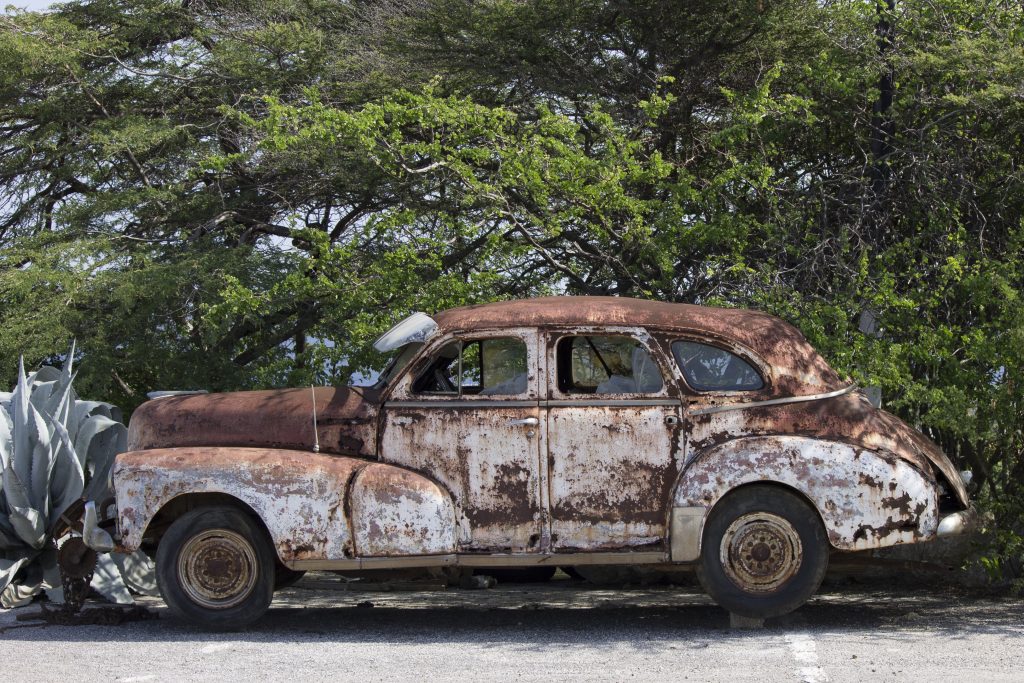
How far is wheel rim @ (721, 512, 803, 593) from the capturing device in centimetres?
A: 691

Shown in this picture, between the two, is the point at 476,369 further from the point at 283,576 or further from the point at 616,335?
the point at 283,576

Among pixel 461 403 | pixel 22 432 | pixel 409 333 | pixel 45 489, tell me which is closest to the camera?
pixel 461 403

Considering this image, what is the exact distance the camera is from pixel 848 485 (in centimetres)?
684

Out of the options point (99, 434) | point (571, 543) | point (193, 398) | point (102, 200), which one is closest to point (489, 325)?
point (571, 543)

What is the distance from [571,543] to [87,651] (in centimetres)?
267

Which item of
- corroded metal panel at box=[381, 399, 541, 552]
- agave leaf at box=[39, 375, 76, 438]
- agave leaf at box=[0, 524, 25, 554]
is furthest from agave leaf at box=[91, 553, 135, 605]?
corroded metal panel at box=[381, 399, 541, 552]

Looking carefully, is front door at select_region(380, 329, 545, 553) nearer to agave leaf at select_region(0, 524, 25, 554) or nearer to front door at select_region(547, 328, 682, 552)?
front door at select_region(547, 328, 682, 552)

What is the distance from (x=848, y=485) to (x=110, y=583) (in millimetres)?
4851

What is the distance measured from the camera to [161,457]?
23.6 feet

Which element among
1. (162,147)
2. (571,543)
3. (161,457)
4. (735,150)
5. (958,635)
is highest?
(162,147)

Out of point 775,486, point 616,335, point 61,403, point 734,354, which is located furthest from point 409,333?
point 61,403

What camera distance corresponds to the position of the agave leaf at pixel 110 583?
8.27 meters

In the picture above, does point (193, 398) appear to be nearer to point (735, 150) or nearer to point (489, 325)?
point (489, 325)

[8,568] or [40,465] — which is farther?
[40,465]
